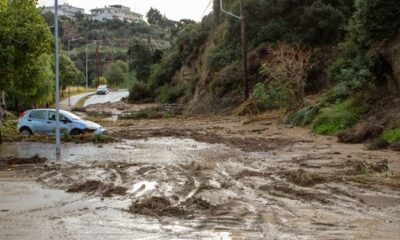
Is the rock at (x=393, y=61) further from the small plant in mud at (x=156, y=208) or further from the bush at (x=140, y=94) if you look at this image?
the bush at (x=140, y=94)

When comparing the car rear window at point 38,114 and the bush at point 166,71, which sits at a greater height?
the bush at point 166,71

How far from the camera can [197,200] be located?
10.6 m

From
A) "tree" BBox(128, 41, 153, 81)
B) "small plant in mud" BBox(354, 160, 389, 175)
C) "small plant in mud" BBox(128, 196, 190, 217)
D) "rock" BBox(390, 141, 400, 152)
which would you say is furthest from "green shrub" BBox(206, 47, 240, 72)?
"tree" BBox(128, 41, 153, 81)

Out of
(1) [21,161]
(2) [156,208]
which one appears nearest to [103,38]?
(1) [21,161]

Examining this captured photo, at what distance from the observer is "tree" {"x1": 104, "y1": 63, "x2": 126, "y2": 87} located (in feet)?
373

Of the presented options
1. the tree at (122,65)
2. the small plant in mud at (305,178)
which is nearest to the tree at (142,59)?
the tree at (122,65)

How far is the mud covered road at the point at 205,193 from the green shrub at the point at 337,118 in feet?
8.13

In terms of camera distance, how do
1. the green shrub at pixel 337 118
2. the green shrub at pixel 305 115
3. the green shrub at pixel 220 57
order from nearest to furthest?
the green shrub at pixel 337 118 < the green shrub at pixel 305 115 < the green shrub at pixel 220 57

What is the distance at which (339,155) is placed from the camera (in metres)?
16.5

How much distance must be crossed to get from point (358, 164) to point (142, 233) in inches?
293

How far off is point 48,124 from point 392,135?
15196 millimetres

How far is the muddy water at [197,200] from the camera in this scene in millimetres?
8445

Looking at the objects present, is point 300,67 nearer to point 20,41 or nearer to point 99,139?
point 99,139

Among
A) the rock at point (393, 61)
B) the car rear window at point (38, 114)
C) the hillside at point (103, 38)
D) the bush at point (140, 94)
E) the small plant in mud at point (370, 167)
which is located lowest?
the bush at point (140, 94)
